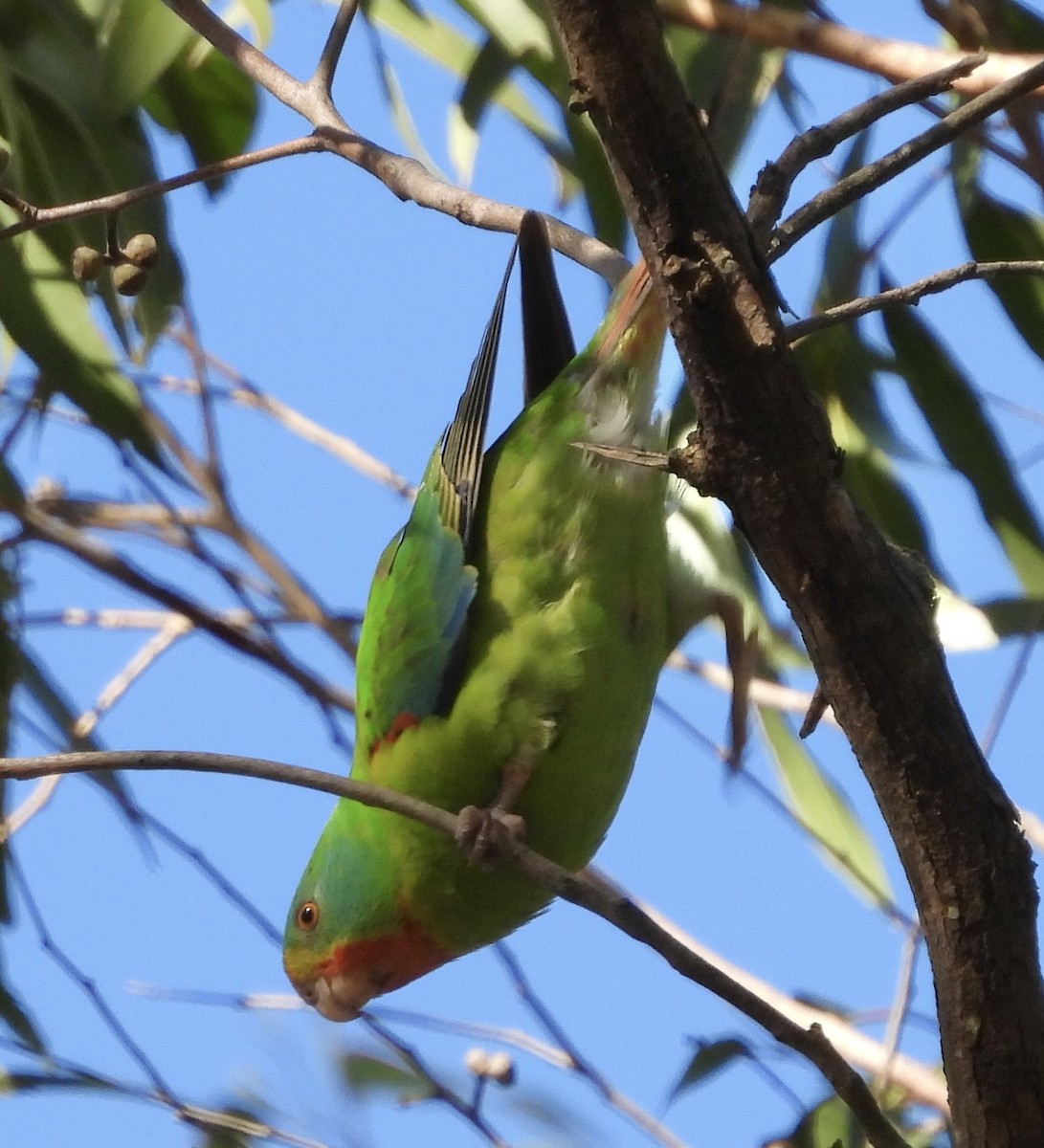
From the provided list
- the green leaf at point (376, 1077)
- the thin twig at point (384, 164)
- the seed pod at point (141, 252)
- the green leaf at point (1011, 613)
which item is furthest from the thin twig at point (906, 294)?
the green leaf at point (376, 1077)

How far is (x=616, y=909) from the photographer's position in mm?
1373

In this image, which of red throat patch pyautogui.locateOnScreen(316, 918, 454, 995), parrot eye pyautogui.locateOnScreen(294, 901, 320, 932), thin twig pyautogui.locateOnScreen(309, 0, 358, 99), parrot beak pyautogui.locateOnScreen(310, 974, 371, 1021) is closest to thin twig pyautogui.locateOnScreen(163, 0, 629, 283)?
thin twig pyautogui.locateOnScreen(309, 0, 358, 99)

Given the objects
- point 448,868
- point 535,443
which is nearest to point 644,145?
point 535,443

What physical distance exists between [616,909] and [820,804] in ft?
7.87

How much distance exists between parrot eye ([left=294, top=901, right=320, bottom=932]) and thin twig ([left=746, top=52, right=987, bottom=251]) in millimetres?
1923

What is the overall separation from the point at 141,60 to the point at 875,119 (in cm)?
170

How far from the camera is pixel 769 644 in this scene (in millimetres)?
3461

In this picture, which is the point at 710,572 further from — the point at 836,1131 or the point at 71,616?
the point at 71,616

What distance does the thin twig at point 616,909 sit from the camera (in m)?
1.37

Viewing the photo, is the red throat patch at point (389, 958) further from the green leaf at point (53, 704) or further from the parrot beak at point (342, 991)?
the green leaf at point (53, 704)

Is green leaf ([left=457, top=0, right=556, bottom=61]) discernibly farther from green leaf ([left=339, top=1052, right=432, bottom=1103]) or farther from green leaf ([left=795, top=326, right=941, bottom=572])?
green leaf ([left=339, top=1052, right=432, bottom=1103])

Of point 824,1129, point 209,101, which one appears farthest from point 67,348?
point 824,1129

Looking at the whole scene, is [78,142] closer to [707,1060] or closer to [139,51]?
[139,51]

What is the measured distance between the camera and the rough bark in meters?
1.28
